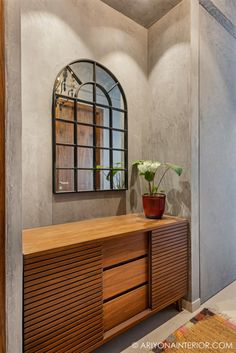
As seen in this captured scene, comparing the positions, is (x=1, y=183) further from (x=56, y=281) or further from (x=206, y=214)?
(x=206, y=214)

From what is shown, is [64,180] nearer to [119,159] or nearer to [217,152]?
[119,159]

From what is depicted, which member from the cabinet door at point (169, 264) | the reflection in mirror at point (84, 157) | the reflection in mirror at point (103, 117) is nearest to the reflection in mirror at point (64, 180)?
the reflection in mirror at point (84, 157)

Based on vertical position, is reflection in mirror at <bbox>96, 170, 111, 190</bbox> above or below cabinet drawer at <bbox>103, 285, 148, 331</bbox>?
→ above

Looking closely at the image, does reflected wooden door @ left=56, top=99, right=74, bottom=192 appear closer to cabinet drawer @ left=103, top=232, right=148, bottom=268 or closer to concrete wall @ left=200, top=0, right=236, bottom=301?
cabinet drawer @ left=103, top=232, right=148, bottom=268

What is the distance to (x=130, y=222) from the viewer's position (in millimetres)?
1908

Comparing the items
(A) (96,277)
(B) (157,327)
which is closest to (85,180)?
(A) (96,277)

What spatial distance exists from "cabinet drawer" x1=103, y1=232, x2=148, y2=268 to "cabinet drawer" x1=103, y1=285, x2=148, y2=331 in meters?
0.28

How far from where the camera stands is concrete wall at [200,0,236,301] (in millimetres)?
2195

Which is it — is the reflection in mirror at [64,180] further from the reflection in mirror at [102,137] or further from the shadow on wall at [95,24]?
the shadow on wall at [95,24]

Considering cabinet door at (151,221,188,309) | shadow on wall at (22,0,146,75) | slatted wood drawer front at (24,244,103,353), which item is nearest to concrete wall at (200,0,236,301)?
cabinet door at (151,221,188,309)

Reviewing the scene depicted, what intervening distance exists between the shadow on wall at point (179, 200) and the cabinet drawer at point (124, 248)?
1.72 feet

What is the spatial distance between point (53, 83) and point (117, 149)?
2.72 ft

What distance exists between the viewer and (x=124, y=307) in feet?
5.41

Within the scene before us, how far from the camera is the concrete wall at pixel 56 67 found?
67.2 inches
